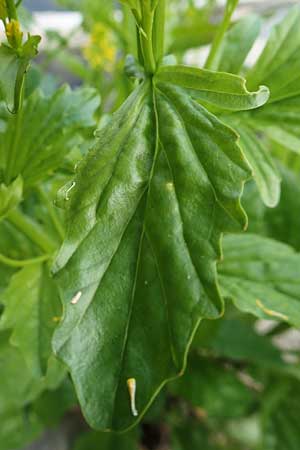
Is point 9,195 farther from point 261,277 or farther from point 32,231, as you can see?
point 261,277

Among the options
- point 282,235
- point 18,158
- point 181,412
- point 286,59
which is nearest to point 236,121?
point 286,59

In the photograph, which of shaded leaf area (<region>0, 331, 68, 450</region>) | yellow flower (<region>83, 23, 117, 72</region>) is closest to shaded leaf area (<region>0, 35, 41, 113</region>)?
shaded leaf area (<region>0, 331, 68, 450</region>)

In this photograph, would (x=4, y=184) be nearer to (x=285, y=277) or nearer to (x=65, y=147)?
(x=65, y=147)

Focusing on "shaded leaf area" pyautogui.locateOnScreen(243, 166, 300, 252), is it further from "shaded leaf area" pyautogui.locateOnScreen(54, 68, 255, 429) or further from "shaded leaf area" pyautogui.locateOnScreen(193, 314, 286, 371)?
"shaded leaf area" pyautogui.locateOnScreen(54, 68, 255, 429)

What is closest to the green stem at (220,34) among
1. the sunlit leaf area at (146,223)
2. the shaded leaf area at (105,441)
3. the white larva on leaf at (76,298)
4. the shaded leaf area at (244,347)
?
the sunlit leaf area at (146,223)

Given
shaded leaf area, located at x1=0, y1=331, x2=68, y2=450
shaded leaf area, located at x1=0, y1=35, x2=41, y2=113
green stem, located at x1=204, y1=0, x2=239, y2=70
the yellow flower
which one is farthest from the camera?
the yellow flower

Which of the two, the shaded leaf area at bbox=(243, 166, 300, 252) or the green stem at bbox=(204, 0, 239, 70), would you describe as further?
the shaded leaf area at bbox=(243, 166, 300, 252)
